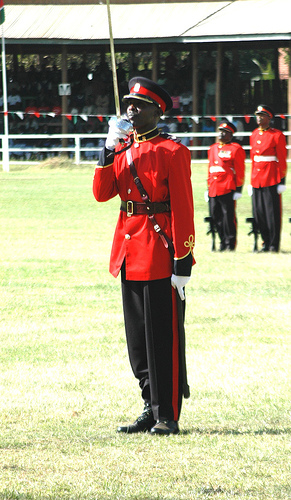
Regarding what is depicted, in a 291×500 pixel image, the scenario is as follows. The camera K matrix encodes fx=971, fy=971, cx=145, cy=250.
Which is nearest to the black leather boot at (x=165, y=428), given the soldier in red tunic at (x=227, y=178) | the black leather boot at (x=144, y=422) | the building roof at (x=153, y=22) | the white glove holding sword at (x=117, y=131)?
the black leather boot at (x=144, y=422)

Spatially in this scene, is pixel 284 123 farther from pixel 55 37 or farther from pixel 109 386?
pixel 109 386

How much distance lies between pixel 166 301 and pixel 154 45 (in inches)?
1036

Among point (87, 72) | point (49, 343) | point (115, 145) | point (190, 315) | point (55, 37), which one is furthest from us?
point (87, 72)

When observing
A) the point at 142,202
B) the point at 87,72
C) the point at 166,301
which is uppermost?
the point at 87,72

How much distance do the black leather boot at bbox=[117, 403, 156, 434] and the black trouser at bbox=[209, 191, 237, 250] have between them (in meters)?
8.86

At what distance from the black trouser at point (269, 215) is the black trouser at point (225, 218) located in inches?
16.0

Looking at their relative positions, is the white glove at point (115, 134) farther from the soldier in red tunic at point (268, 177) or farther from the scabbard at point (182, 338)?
the soldier in red tunic at point (268, 177)

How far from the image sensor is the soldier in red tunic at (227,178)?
14.2 meters

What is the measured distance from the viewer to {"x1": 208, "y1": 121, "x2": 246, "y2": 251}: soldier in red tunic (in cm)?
1420

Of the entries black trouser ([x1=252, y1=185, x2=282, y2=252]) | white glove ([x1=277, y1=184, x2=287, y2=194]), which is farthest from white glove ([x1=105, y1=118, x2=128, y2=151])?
black trouser ([x1=252, y1=185, x2=282, y2=252])

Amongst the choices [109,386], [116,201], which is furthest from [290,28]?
[109,386]

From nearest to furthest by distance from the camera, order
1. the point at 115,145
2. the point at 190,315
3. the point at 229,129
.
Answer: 1. the point at 115,145
2. the point at 190,315
3. the point at 229,129

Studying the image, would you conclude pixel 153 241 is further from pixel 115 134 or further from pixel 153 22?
pixel 153 22

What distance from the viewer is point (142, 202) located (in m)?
5.34
